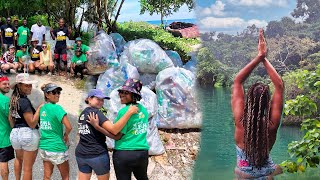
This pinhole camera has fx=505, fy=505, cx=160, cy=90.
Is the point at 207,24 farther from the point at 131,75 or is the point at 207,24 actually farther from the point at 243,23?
the point at 131,75

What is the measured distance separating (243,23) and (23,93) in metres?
1.50

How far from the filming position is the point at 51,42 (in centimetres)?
650

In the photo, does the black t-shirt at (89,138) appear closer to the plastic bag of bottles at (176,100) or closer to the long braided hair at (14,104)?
the long braided hair at (14,104)

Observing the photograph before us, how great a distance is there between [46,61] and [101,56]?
31.8 inches

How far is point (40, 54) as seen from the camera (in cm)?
596

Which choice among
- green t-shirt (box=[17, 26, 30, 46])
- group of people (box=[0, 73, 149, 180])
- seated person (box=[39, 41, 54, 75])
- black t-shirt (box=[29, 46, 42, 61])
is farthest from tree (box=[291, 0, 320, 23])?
green t-shirt (box=[17, 26, 30, 46])

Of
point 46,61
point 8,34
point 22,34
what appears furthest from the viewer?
point 8,34

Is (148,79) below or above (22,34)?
below

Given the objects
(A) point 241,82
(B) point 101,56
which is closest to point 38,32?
(B) point 101,56

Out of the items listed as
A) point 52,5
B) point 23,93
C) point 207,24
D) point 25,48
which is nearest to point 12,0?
point 52,5

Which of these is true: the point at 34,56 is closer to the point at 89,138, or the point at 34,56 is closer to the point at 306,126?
the point at 89,138

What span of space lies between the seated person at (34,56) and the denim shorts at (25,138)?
9.12 feet

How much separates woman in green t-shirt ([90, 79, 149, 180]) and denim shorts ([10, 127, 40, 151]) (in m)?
0.72

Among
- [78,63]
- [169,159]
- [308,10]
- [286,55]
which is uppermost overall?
[308,10]
